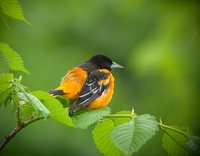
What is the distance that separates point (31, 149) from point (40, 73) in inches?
51.6

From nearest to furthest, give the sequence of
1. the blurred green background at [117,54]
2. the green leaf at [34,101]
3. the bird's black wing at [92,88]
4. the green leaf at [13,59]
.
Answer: the green leaf at [34,101] → the green leaf at [13,59] → the bird's black wing at [92,88] → the blurred green background at [117,54]

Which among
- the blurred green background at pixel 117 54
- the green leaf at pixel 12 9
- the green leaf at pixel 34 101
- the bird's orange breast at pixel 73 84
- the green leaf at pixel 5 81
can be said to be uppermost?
the green leaf at pixel 12 9

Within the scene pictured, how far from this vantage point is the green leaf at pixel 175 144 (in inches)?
120

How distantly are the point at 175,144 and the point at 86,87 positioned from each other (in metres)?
1.91

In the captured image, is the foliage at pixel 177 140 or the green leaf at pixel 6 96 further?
the foliage at pixel 177 140

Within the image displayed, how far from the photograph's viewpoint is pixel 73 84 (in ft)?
15.7

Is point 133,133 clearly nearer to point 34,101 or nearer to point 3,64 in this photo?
point 34,101

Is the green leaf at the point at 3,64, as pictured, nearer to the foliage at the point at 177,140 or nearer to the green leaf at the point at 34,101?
the green leaf at the point at 34,101

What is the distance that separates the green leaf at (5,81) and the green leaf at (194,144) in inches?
35.5

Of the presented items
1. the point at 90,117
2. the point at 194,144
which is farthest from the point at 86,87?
the point at 194,144

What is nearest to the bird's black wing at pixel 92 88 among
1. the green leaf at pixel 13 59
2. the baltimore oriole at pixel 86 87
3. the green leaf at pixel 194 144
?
the baltimore oriole at pixel 86 87

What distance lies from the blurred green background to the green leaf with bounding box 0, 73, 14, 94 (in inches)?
98.9

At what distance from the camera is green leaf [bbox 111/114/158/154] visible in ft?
9.25

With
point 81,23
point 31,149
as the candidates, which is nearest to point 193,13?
point 31,149
